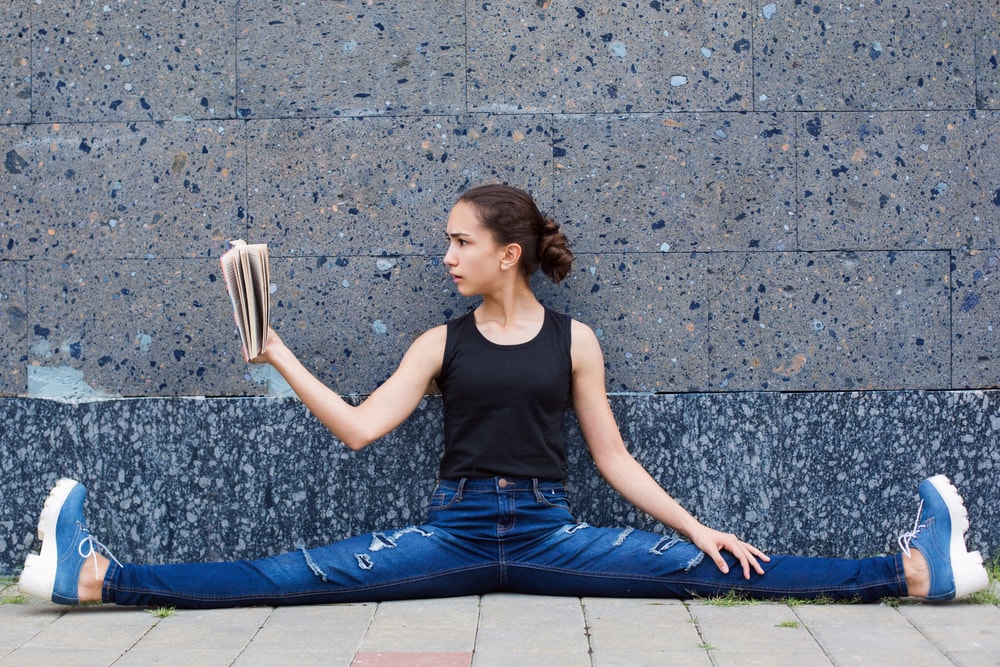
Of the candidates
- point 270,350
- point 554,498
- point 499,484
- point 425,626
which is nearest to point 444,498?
point 499,484

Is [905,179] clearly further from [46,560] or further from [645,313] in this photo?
[46,560]

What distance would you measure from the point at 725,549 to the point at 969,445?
3.57ft

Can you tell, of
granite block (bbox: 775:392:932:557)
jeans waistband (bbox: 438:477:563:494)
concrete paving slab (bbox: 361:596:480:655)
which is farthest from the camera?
granite block (bbox: 775:392:932:557)

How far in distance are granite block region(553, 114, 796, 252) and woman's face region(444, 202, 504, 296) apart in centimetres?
42

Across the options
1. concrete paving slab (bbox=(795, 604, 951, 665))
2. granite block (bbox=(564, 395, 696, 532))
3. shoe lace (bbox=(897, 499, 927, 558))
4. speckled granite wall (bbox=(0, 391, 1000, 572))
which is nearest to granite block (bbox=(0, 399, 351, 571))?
speckled granite wall (bbox=(0, 391, 1000, 572))

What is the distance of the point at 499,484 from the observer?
3.71m

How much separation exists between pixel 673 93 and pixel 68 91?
7.36 feet

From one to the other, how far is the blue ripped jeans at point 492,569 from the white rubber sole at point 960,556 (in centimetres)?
17

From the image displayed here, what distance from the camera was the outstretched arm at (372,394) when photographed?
3586mm

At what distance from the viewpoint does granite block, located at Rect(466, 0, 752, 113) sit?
13.4 ft

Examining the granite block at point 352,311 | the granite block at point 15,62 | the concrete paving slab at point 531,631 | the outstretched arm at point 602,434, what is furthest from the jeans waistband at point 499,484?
the granite block at point 15,62

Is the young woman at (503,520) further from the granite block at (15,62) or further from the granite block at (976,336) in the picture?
the granite block at (15,62)

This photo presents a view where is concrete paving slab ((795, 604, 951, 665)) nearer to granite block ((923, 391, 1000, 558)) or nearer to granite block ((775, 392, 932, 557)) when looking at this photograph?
granite block ((775, 392, 932, 557))

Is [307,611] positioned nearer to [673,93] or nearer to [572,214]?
[572,214]
